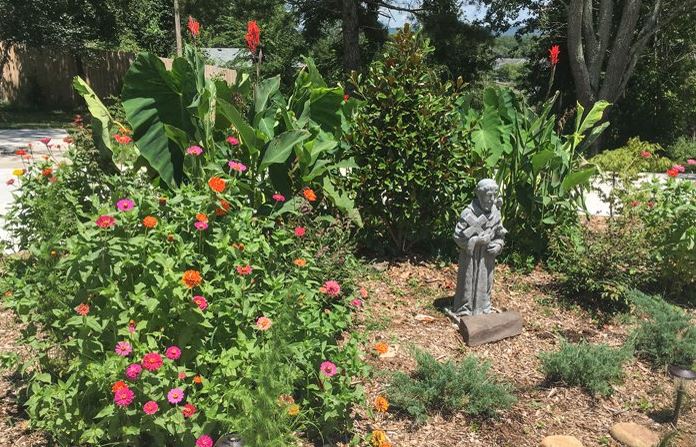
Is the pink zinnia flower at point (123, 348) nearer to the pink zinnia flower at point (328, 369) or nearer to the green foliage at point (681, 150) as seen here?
the pink zinnia flower at point (328, 369)

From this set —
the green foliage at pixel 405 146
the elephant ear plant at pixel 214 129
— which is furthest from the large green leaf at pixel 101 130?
the green foliage at pixel 405 146

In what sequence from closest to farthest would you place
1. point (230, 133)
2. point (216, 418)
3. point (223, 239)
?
point (216, 418), point (223, 239), point (230, 133)

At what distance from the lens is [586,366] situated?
3.64 metres

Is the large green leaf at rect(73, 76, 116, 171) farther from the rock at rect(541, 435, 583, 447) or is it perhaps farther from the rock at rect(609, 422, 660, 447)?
the rock at rect(609, 422, 660, 447)

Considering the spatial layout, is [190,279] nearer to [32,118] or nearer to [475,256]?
[475,256]

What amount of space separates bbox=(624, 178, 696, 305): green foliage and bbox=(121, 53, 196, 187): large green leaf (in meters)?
3.91

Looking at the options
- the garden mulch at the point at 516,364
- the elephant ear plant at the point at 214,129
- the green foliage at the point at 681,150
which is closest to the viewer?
the garden mulch at the point at 516,364

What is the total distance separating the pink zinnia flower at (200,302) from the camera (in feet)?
7.91

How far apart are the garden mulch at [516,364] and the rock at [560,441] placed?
86mm

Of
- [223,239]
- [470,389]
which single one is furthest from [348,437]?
[223,239]

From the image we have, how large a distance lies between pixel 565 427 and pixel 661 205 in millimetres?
2661

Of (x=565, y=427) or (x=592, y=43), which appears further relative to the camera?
(x=592, y=43)

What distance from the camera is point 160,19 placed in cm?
2750

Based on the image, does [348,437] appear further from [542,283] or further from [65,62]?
[65,62]
